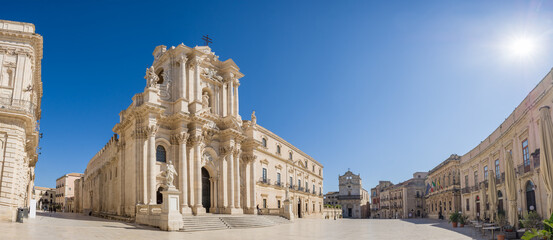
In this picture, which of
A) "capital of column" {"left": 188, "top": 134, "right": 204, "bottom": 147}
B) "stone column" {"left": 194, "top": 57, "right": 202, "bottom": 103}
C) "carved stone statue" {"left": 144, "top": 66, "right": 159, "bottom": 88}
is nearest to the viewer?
"carved stone statue" {"left": 144, "top": 66, "right": 159, "bottom": 88}

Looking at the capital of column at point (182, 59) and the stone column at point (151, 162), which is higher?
the capital of column at point (182, 59)

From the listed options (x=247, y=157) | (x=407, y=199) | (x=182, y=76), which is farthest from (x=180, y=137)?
(x=407, y=199)

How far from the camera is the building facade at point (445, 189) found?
5028 cm

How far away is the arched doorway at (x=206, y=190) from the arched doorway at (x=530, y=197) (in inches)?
852

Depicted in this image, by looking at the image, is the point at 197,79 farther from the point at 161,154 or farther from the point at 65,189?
the point at 65,189

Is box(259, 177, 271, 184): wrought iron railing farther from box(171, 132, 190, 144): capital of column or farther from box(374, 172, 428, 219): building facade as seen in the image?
box(374, 172, 428, 219): building facade

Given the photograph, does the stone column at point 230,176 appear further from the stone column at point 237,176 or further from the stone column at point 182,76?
the stone column at point 182,76

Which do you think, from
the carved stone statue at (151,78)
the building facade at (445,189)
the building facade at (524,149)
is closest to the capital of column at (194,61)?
the carved stone statue at (151,78)

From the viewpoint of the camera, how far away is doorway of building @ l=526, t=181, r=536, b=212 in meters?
22.7

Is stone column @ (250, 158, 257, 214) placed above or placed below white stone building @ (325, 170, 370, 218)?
above

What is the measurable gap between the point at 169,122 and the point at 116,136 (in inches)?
327

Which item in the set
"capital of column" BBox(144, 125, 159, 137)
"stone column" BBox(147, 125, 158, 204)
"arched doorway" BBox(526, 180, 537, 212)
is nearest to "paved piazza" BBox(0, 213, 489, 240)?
"stone column" BBox(147, 125, 158, 204)

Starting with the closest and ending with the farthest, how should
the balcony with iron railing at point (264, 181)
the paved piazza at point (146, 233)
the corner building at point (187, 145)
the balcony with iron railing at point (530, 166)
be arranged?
the paved piazza at point (146, 233), the balcony with iron railing at point (530, 166), the corner building at point (187, 145), the balcony with iron railing at point (264, 181)

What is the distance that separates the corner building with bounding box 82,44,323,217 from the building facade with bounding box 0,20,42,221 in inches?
242
